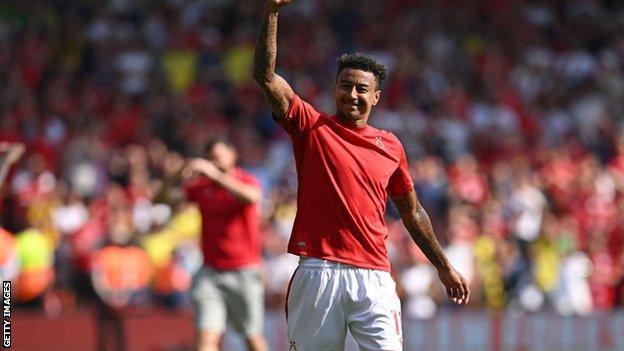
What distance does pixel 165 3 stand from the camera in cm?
2066

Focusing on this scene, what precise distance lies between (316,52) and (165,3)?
2585mm

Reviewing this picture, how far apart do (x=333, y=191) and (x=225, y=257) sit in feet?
14.7

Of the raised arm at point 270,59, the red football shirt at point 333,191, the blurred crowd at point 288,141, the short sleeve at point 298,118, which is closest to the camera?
the raised arm at point 270,59

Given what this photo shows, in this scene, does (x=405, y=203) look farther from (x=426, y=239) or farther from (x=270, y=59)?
(x=270, y=59)

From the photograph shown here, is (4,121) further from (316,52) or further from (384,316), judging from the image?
(384,316)

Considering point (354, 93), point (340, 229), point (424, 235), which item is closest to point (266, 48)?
point (354, 93)

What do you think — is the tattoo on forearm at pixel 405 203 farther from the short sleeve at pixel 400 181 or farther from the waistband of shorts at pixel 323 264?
the waistband of shorts at pixel 323 264

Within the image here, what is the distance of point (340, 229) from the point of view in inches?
296

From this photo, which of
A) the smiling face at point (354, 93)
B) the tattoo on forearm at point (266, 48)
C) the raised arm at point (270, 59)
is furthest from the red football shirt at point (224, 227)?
the tattoo on forearm at point (266, 48)

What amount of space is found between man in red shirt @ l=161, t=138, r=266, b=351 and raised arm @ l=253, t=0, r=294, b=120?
4476 millimetres

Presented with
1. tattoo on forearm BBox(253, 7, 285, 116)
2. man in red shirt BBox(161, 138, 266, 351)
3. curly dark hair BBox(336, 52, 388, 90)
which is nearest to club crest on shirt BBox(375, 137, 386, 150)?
curly dark hair BBox(336, 52, 388, 90)

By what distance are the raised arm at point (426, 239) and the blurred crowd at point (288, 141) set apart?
6.16m

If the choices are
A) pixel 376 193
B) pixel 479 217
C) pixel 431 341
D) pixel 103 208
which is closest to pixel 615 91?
pixel 479 217

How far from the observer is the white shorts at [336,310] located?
24.4ft
